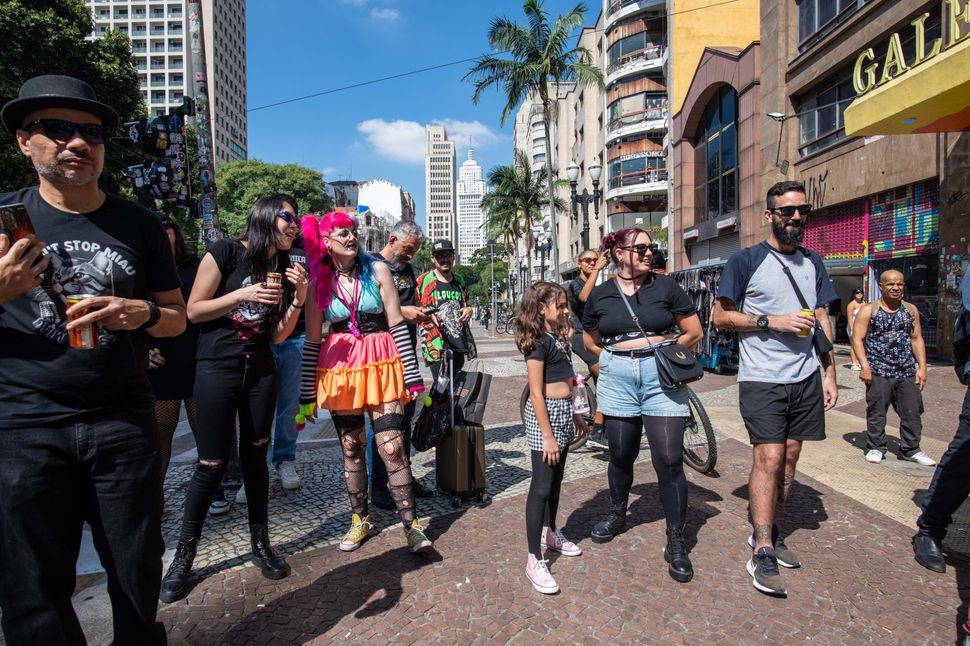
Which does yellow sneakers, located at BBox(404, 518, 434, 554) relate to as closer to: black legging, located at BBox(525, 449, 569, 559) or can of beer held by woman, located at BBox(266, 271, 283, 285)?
black legging, located at BBox(525, 449, 569, 559)

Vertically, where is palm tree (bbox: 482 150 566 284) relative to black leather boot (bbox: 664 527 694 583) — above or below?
above

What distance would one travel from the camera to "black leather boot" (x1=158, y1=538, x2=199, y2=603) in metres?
2.83

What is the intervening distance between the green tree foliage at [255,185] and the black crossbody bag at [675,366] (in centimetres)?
4578

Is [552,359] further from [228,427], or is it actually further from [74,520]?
[74,520]

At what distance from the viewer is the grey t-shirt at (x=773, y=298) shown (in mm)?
3152

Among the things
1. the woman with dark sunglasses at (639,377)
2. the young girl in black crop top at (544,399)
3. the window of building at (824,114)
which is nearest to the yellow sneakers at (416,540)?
the young girl in black crop top at (544,399)

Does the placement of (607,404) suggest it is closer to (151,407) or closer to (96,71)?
(151,407)

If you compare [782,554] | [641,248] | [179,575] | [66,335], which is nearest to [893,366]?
[782,554]

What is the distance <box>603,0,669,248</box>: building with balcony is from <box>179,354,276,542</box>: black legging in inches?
1379

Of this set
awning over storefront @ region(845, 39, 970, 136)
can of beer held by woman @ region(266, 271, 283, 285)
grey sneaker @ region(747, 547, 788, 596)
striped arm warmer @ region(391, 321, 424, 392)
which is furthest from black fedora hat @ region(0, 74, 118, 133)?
awning over storefront @ region(845, 39, 970, 136)

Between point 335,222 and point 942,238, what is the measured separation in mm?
14197

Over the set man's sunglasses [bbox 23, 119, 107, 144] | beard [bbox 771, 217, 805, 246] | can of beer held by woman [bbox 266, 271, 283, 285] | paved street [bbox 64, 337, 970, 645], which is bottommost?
paved street [bbox 64, 337, 970, 645]

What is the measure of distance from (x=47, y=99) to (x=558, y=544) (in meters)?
3.11

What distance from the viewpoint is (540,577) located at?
9.57 ft
